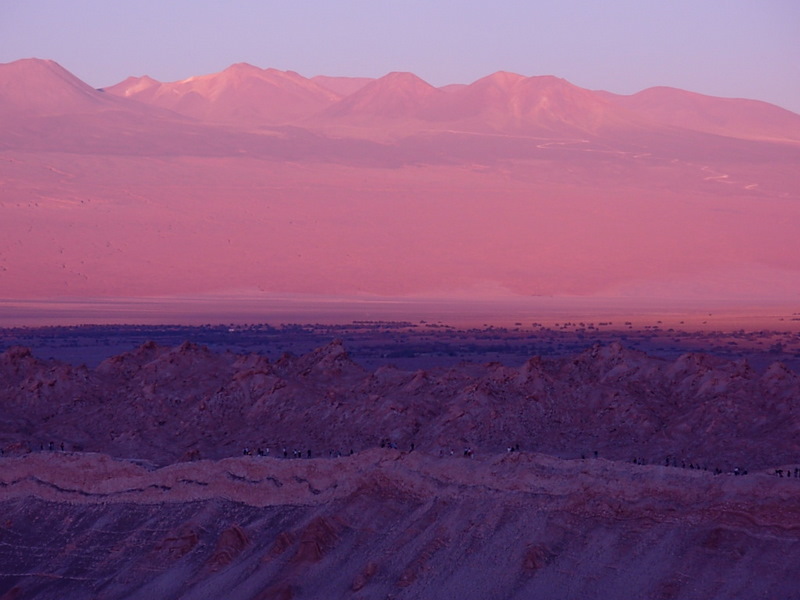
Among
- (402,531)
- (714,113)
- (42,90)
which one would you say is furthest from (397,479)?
(714,113)

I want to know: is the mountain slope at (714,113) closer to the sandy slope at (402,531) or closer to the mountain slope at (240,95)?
the mountain slope at (240,95)

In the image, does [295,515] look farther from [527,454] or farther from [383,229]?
[383,229]

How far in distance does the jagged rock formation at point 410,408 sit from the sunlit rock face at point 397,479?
0.05m

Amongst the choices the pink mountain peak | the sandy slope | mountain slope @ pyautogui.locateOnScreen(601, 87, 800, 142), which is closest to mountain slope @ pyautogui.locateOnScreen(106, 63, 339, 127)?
the pink mountain peak

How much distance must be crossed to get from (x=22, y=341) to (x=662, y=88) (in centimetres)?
13456

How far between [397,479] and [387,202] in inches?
3086

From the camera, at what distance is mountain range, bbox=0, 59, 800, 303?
3127 inches

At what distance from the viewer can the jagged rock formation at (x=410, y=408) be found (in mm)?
20109

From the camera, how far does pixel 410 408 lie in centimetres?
2152

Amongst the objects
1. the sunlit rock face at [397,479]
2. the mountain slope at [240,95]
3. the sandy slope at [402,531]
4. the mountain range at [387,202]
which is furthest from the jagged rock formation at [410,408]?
the mountain slope at [240,95]

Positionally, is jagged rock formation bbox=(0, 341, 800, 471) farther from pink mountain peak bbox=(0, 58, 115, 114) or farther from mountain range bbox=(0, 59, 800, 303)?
pink mountain peak bbox=(0, 58, 115, 114)

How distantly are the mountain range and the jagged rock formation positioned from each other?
49195 millimetres

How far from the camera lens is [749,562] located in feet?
41.3

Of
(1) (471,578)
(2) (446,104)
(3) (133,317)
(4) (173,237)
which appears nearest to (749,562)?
(1) (471,578)
